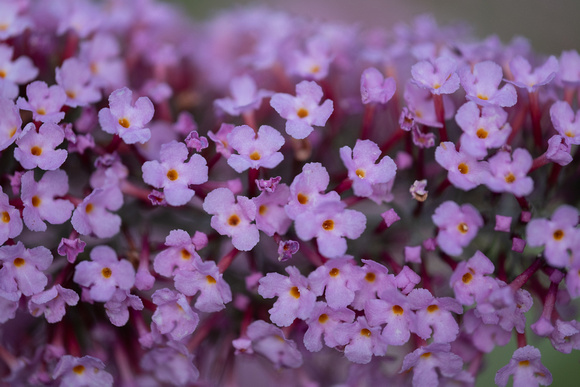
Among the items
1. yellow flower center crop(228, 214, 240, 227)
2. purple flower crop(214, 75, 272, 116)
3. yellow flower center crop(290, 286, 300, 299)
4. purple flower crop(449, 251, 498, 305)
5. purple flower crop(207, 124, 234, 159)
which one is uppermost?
purple flower crop(207, 124, 234, 159)

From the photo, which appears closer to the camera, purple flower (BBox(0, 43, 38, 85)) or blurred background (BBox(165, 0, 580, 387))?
purple flower (BBox(0, 43, 38, 85))

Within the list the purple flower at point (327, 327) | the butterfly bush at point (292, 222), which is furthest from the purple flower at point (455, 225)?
the purple flower at point (327, 327)

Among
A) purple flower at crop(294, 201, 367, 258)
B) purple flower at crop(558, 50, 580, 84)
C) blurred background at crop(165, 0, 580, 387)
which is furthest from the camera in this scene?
blurred background at crop(165, 0, 580, 387)

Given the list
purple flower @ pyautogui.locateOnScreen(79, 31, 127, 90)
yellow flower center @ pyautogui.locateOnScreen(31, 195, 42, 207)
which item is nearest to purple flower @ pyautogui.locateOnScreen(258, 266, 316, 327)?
yellow flower center @ pyautogui.locateOnScreen(31, 195, 42, 207)

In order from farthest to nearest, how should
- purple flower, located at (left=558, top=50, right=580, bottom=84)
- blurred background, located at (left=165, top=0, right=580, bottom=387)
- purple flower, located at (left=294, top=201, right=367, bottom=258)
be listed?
blurred background, located at (left=165, top=0, right=580, bottom=387), purple flower, located at (left=558, top=50, right=580, bottom=84), purple flower, located at (left=294, top=201, right=367, bottom=258)

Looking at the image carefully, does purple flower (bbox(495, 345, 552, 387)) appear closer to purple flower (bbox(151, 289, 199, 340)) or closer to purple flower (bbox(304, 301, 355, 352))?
purple flower (bbox(304, 301, 355, 352))

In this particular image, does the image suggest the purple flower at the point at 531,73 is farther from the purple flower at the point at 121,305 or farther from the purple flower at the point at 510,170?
the purple flower at the point at 121,305

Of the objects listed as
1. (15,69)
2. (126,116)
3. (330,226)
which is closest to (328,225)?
(330,226)
